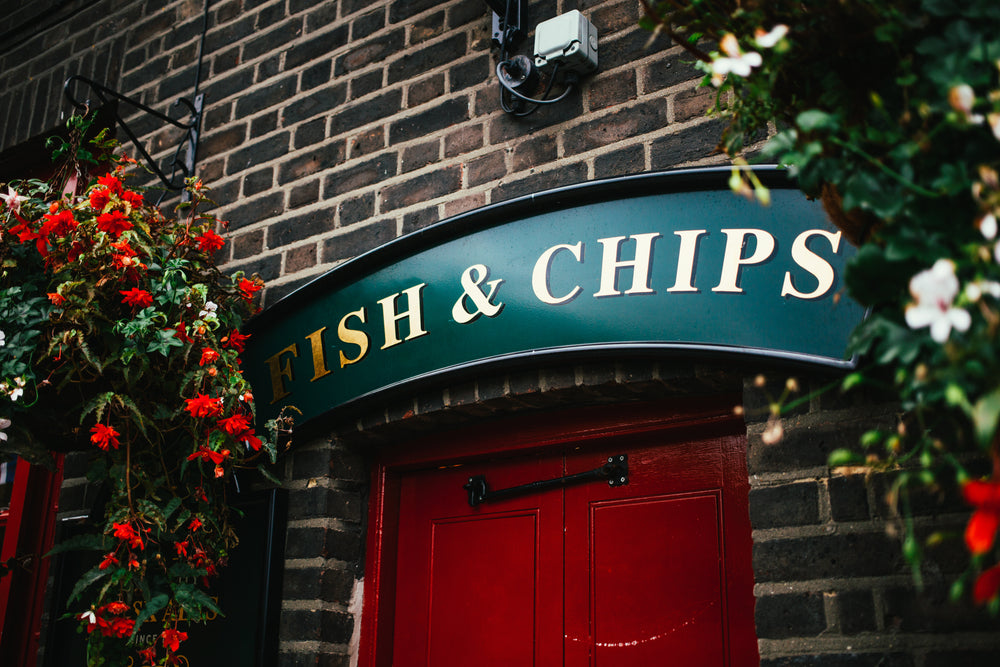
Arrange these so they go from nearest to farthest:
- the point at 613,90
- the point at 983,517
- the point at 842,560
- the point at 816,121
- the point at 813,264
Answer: the point at 983,517 < the point at 816,121 < the point at 842,560 < the point at 813,264 < the point at 613,90

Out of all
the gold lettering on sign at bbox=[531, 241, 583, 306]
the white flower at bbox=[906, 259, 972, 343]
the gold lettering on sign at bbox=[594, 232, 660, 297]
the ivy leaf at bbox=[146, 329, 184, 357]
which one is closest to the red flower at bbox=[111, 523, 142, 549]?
the ivy leaf at bbox=[146, 329, 184, 357]

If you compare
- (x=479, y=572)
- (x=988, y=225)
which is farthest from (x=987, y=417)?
(x=479, y=572)

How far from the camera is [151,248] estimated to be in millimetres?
2166

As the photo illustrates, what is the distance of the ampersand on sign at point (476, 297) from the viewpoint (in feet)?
7.18

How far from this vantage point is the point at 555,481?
224 cm

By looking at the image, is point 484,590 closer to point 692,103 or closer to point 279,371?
point 279,371

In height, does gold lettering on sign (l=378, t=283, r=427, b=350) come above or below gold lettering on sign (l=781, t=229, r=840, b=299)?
above

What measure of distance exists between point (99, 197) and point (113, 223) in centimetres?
11

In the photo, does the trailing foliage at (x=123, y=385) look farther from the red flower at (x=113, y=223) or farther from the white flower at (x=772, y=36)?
the white flower at (x=772, y=36)

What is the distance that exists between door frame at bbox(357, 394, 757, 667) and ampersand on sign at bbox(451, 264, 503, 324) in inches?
12.2

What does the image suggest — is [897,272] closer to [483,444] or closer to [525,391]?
[525,391]

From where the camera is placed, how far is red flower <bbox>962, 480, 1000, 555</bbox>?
2.12ft

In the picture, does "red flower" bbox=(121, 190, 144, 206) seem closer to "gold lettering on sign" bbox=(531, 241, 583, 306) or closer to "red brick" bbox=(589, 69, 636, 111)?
"gold lettering on sign" bbox=(531, 241, 583, 306)

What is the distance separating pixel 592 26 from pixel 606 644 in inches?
61.8
